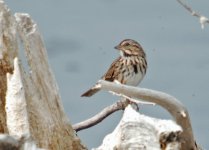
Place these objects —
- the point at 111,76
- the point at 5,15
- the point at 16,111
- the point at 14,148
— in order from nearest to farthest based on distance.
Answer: the point at 14,148
the point at 16,111
the point at 5,15
the point at 111,76

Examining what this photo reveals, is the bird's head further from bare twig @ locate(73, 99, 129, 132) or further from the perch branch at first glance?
the perch branch

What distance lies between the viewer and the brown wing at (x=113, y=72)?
896 centimetres

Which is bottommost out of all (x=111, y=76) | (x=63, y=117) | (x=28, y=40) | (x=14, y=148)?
(x=14, y=148)

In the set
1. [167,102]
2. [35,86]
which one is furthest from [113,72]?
[167,102]

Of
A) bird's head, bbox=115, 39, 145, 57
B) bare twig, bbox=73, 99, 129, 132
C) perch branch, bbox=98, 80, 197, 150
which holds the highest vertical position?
bird's head, bbox=115, 39, 145, 57

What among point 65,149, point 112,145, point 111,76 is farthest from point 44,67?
point 111,76

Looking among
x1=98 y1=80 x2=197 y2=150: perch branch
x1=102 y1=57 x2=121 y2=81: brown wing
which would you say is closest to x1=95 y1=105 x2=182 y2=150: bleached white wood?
x1=98 y1=80 x2=197 y2=150: perch branch

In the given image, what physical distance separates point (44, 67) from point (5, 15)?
0.29m

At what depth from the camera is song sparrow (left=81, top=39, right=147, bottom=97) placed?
880 centimetres

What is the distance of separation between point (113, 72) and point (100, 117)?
3646mm

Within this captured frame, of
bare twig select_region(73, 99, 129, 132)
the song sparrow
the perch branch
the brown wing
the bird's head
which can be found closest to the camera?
the perch branch

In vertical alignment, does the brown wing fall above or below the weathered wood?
above

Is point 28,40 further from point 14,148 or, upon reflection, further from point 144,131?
point 14,148

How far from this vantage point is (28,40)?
4133mm
